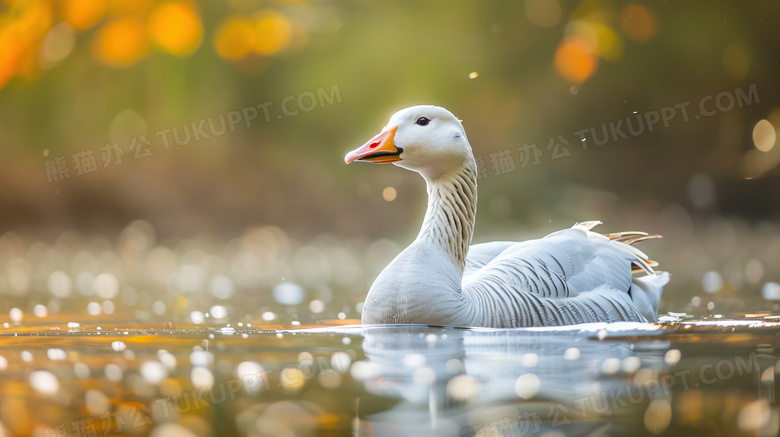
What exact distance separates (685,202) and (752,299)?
381 inches

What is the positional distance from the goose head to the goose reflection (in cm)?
102

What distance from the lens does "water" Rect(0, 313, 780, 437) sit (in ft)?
8.46

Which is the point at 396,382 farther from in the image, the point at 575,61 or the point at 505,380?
the point at 575,61

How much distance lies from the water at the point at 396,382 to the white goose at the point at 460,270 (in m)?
0.16

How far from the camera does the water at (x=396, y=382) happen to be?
258 centimetres

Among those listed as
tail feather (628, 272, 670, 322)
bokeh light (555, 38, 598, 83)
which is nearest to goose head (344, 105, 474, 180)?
tail feather (628, 272, 670, 322)

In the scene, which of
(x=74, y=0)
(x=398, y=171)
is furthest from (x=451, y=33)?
(x=74, y=0)

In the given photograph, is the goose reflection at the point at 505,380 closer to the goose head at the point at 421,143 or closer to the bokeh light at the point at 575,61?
the goose head at the point at 421,143

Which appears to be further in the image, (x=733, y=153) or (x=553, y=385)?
(x=733, y=153)

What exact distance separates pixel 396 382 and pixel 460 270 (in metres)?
2.27

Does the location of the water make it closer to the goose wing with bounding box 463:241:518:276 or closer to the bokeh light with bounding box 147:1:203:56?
the goose wing with bounding box 463:241:518:276

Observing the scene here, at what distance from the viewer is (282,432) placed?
8.21 feet

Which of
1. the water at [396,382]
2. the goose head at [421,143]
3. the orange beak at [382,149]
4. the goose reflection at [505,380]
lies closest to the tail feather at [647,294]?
the water at [396,382]

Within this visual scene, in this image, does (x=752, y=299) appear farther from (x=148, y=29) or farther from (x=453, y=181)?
(x=148, y=29)
